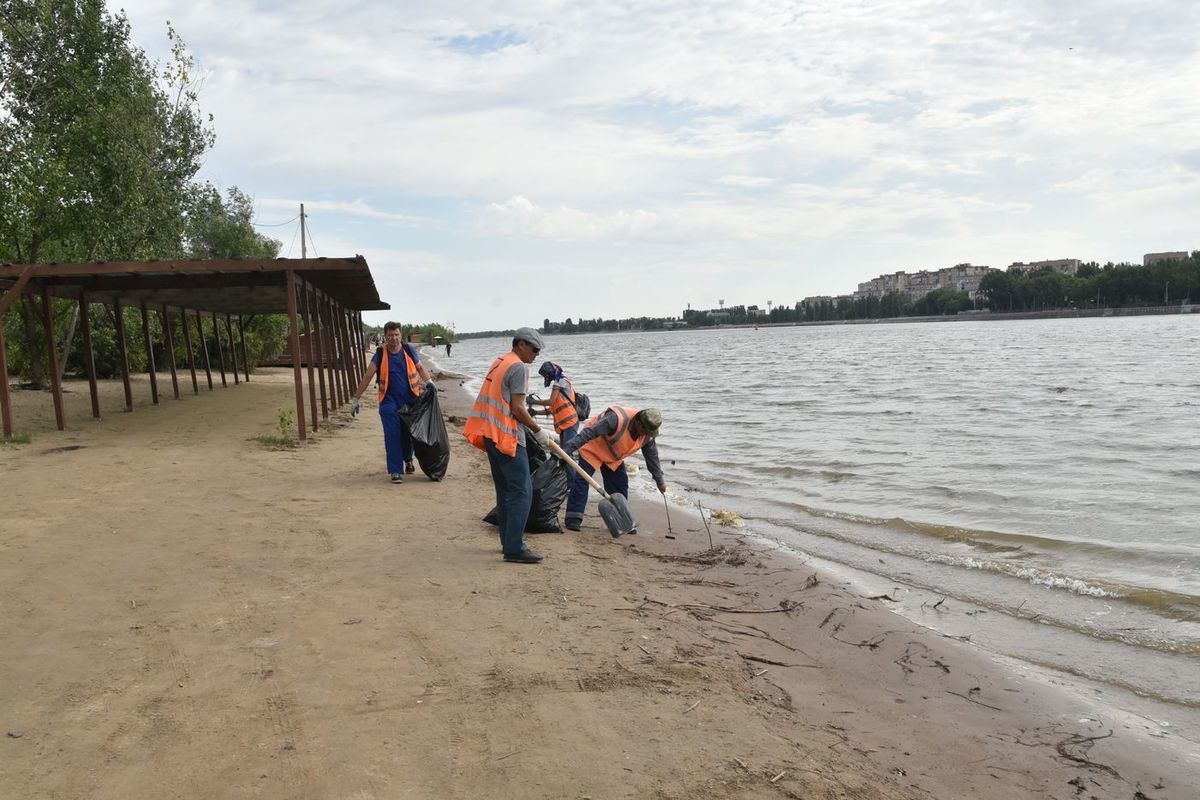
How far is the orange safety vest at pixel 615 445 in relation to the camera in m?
6.94

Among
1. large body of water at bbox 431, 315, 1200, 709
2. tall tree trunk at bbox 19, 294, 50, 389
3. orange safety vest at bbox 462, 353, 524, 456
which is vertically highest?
tall tree trunk at bbox 19, 294, 50, 389

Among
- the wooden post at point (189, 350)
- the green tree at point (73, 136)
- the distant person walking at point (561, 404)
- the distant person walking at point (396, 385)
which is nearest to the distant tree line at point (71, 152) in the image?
the green tree at point (73, 136)

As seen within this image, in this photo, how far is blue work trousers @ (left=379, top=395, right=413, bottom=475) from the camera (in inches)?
362

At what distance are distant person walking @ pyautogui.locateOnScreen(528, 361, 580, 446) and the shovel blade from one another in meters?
0.68

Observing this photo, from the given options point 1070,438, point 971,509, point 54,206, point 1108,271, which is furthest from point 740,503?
point 1108,271

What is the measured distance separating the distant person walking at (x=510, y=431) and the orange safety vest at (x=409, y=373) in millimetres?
3363

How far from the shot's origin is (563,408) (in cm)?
734

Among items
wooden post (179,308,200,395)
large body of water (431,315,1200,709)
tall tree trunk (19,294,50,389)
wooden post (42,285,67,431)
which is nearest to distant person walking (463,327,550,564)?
large body of water (431,315,1200,709)

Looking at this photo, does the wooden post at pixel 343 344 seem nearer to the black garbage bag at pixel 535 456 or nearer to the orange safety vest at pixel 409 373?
the orange safety vest at pixel 409 373

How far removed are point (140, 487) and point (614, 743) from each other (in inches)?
268

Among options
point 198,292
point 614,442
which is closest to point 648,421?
point 614,442

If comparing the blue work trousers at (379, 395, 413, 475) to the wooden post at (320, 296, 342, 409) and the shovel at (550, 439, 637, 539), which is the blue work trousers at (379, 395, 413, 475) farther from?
the wooden post at (320, 296, 342, 409)

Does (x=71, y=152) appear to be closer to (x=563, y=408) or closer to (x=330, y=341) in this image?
(x=330, y=341)

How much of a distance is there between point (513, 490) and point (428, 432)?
367 cm
